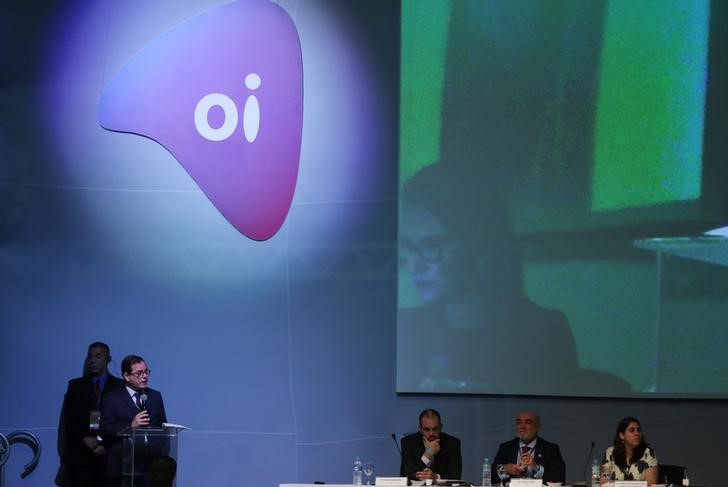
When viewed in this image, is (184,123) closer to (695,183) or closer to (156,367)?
(156,367)

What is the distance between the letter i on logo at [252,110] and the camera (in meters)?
7.69

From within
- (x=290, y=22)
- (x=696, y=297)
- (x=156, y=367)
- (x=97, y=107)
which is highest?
(x=290, y=22)

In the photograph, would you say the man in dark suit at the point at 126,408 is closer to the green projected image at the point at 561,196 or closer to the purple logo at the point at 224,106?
the purple logo at the point at 224,106

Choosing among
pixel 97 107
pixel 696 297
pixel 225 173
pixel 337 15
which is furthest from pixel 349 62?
pixel 696 297

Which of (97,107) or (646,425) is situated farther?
(97,107)

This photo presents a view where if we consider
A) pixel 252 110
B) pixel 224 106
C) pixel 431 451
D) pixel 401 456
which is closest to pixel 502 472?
pixel 431 451

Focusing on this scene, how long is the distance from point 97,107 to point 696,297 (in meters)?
4.25

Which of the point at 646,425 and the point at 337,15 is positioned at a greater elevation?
the point at 337,15

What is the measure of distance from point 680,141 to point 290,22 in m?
2.78

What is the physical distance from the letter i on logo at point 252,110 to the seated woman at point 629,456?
127 inches

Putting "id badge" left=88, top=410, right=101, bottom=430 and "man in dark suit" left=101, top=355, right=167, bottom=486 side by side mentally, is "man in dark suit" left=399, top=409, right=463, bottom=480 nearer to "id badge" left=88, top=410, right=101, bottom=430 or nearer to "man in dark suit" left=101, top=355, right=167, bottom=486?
"man in dark suit" left=101, top=355, right=167, bottom=486

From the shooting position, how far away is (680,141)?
7.23m

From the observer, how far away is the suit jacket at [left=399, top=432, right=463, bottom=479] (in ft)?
21.7

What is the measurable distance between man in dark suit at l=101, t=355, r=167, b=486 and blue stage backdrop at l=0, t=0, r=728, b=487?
1004 mm
